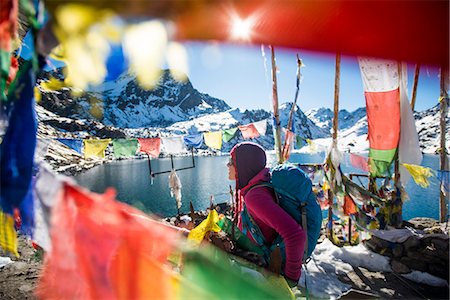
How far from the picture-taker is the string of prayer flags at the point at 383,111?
5.75m

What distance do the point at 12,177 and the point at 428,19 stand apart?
158 cm

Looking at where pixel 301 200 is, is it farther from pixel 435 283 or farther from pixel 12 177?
pixel 435 283

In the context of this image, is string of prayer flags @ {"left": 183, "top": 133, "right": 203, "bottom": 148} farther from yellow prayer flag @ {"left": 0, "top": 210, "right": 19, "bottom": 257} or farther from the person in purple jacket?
yellow prayer flag @ {"left": 0, "top": 210, "right": 19, "bottom": 257}

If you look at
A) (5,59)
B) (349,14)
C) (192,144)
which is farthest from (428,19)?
(192,144)

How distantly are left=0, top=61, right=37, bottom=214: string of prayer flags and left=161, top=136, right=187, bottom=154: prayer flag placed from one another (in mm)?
11209

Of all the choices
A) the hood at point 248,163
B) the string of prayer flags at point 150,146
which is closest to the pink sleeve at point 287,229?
the hood at point 248,163

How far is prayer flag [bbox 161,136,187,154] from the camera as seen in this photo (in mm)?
12430

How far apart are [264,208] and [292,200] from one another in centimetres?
27

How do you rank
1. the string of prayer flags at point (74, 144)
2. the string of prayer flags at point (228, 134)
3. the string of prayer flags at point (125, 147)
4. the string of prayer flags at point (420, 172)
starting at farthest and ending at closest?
the string of prayer flags at point (228, 134), the string of prayer flags at point (125, 147), the string of prayer flags at point (74, 144), the string of prayer flags at point (420, 172)

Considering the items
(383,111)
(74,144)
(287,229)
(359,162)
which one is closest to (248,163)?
(287,229)

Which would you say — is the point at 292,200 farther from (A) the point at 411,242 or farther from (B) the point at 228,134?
(B) the point at 228,134

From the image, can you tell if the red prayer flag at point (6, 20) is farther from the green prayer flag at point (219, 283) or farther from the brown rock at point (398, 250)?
the brown rock at point (398, 250)

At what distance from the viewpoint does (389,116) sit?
6.00 metres

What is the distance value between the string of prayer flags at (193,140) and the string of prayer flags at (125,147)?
2.44 meters
